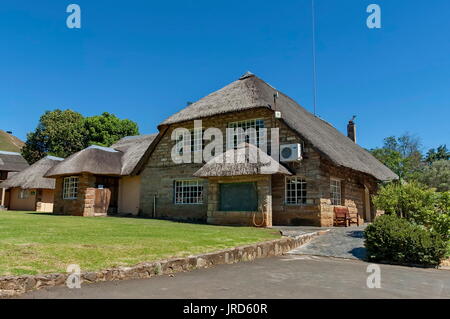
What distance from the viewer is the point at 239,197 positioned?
1491 centimetres

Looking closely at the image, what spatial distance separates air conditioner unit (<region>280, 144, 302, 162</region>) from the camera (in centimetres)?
1448

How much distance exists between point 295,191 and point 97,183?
12.0 metres

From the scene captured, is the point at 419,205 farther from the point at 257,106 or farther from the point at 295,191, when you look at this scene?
the point at 257,106

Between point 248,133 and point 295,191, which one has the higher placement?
point 248,133

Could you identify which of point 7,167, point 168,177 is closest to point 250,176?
point 168,177

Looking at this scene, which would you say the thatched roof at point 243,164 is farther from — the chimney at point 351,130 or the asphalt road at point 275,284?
the chimney at point 351,130

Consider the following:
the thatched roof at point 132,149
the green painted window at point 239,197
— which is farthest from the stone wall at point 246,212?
the thatched roof at point 132,149

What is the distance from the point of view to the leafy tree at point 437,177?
116 feet

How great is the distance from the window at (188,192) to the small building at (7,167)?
2052 centimetres

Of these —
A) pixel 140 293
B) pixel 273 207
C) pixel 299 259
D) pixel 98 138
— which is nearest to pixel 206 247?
pixel 299 259

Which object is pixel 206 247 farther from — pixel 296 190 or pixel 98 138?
pixel 98 138

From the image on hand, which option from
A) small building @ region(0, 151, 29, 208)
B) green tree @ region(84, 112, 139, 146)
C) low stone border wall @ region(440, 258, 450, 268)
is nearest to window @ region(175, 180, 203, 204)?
low stone border wall @ region(440, 258, 450, 268)
